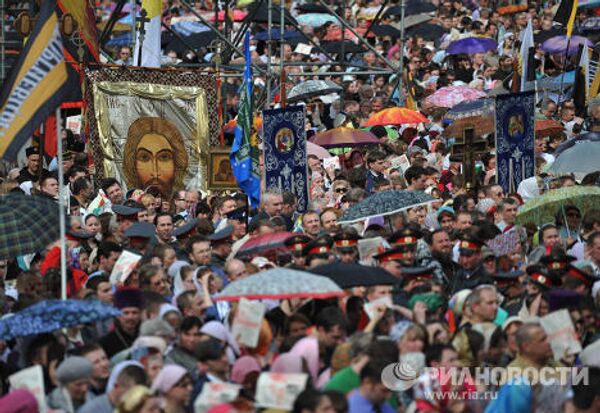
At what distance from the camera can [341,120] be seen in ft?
94.1

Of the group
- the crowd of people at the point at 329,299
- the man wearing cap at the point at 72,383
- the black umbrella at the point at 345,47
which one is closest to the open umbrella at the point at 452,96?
the black umbrella at the point at 345,47

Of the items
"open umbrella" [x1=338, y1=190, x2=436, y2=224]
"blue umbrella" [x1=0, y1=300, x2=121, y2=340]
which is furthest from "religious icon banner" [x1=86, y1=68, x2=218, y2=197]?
"blue umbrella" [x1=0, y1=300, x2=121, y2=340]

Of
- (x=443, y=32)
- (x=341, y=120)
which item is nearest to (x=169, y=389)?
(x=341, y=120)

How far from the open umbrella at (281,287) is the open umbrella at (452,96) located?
1424 cm

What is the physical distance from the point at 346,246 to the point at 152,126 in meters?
9.76

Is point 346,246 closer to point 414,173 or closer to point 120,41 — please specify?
point 414,173

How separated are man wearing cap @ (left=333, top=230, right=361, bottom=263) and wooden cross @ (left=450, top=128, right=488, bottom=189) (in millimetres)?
5270

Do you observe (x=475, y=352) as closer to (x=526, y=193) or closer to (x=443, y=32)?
(x=526, y=193)

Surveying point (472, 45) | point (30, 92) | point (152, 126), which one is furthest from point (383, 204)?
point (472, 45)

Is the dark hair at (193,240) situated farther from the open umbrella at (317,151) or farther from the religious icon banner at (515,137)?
the open umbrella at (317,151)

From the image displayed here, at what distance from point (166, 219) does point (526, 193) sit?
4033 millimetres

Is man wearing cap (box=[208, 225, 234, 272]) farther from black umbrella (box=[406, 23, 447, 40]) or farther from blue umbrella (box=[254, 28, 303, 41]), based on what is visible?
black umbrella (box=[406, 23, 447, 40])

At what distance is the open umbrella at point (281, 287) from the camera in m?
13.7

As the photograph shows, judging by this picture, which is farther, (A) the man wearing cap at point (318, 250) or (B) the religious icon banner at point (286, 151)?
(B) the religious icon banner at point (286, 151)
